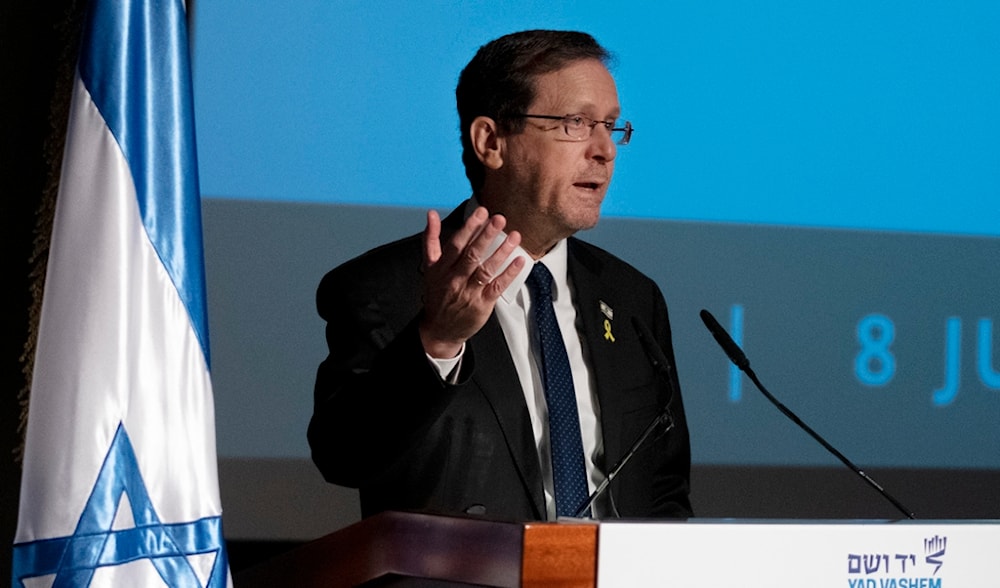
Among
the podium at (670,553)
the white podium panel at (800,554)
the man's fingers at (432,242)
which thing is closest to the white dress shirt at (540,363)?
the man's fingers at (432,242)

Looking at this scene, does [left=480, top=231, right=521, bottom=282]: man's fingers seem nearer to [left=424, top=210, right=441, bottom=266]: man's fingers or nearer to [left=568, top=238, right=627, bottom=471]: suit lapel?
[left=424, top=210, right=441, bottom=266]: man's fingers

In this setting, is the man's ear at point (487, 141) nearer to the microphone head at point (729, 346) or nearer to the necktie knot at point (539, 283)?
the necktie knot at point (539, 283)

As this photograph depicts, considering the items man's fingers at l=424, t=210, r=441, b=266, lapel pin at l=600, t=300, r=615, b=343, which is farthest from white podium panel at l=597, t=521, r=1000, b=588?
lapel pin at l=600, t=300, r=615, b=343

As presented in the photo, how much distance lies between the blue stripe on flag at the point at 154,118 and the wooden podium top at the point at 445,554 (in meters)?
0.48

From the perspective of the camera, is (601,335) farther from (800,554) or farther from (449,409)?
(800,554)

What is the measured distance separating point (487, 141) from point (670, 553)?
1456mm

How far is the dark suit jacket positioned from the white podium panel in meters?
0.54

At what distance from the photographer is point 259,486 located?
11.1 feet

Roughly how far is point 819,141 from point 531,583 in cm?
254

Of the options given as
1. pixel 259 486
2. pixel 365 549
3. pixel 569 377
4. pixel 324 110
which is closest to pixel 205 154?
pixel 324 110

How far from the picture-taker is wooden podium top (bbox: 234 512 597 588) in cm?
167

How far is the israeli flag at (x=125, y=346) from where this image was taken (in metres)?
2.20

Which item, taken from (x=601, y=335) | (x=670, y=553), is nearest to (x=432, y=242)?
(x=670, y=553)

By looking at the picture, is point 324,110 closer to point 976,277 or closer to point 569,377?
point 569,377
